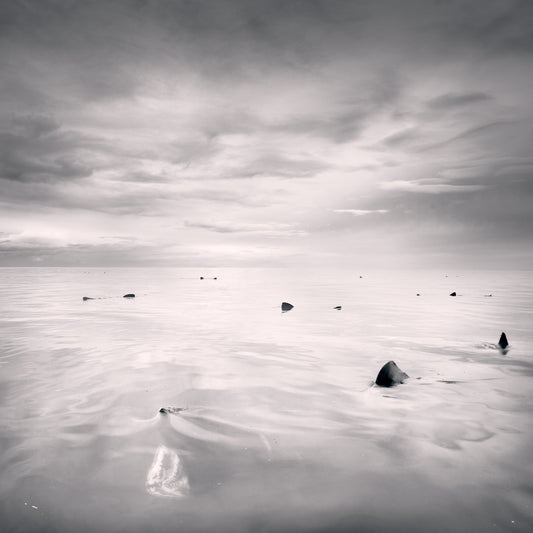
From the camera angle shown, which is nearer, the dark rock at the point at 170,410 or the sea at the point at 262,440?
the sea at the point at 262,440

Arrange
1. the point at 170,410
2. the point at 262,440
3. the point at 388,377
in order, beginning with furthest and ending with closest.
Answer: the point at 388,377 < the point at 170,410 < the point at 262,440

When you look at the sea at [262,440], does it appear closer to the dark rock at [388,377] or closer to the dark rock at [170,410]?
the dark rock at [170,410]

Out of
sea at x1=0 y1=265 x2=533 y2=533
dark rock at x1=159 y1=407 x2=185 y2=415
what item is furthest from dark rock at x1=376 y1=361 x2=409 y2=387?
dark rock at x1=159 y1=407 x2=185 y2=415

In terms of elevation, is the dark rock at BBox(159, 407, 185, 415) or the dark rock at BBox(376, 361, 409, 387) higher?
the dark rock at BBox(376, 361, 409, 387)

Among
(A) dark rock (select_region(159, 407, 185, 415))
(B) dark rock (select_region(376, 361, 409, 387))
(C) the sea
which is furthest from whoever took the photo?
(B) dark rock (select_region(376, 361, 409, 387))

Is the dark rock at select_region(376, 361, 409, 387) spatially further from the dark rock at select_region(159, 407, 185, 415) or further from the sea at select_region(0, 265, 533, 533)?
the dark rock at select_region(159, 407, 185, 415)

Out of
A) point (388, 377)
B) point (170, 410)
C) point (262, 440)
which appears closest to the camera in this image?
point (262, 440)

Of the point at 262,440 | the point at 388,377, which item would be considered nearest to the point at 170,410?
the point at 262,440

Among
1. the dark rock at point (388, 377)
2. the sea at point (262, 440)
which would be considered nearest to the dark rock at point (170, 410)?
the sea at point (262, 440)

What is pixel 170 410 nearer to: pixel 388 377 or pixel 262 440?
pixel 262 440

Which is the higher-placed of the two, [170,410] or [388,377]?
[388,377]

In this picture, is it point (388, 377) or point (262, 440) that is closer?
point (262, 440)

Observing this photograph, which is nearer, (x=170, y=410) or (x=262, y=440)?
(x=262, y=440)

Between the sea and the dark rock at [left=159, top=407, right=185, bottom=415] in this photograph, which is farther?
the dark rock at [left=159, top=407, right=185, bottom=415]
